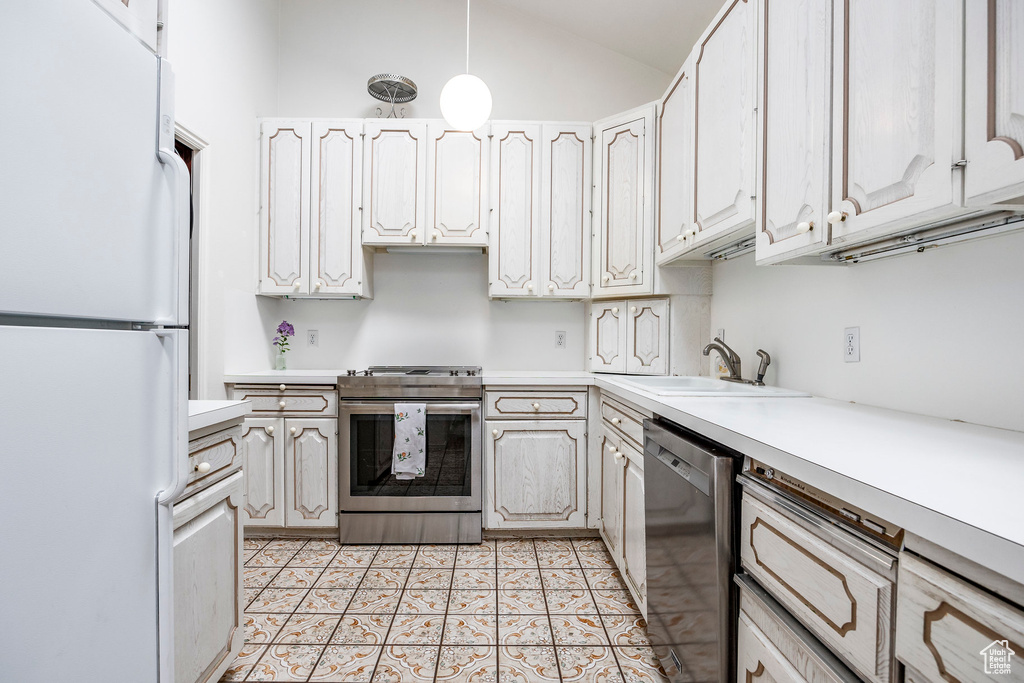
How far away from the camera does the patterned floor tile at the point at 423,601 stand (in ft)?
5.80

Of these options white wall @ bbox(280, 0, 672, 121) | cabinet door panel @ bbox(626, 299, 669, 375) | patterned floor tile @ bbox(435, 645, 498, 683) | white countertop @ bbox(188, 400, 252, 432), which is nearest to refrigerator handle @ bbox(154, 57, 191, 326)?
white countertop @ bbox(188, 400, 252, 432)

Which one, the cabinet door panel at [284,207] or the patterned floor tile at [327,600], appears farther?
the cabinet door panel at [284,207]

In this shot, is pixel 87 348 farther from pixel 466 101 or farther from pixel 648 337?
pixel 648 337

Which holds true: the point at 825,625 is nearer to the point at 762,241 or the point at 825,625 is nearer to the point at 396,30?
the point at 762,241

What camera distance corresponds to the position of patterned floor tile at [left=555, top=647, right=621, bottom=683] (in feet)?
4.65

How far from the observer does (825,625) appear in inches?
28.4

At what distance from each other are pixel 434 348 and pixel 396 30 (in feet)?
7.17

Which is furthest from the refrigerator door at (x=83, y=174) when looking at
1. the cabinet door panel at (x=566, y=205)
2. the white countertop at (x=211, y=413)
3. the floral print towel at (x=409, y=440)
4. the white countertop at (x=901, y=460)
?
the cabinet door panel at (x=566, y=205)

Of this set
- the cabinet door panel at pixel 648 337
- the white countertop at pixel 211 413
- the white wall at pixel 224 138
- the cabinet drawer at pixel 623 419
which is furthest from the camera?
the cabinet door panel at pixel 648 337

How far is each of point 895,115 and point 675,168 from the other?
1.18m

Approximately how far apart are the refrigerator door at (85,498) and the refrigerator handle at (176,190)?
8cm

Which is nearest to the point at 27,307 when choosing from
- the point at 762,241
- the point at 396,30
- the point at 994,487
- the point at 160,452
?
the point at 160,452

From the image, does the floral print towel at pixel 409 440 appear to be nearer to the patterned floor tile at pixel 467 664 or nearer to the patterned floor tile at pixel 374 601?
the patterned floor tile at pixel 374 601

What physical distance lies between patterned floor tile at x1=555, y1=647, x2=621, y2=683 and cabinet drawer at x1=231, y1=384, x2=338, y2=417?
1636mm
